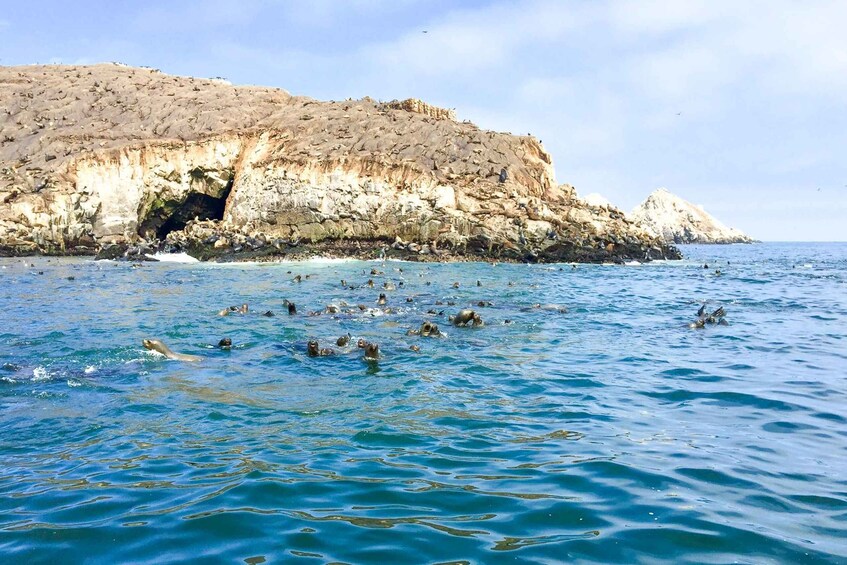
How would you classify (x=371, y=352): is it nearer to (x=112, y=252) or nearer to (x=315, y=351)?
(x=315, y=351)

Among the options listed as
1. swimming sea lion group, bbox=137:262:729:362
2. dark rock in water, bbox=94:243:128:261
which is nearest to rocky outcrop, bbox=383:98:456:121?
dark rock in water, bbox=94:243:128:261

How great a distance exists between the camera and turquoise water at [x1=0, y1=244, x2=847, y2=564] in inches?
199

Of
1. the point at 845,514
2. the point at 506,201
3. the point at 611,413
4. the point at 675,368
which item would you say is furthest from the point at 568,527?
the point at 506,201

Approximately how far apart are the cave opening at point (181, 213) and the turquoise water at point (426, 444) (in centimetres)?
3861

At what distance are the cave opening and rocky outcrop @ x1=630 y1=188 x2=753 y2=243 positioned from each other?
121842mm

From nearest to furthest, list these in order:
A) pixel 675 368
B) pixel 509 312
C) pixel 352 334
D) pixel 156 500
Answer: pixel 156 500, pixel 675 368, pixel 352 334, pixel 509 312

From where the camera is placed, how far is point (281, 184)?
1955 inches

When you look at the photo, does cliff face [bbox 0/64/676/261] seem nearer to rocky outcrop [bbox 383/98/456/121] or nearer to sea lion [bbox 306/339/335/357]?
rocky outcrop [bbox 383/98/456/121]

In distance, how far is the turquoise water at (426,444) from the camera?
5.07 m

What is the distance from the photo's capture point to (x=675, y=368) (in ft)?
38.9

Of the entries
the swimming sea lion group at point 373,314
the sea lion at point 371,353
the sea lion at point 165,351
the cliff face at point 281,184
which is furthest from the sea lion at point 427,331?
the cliff face at point 281,184

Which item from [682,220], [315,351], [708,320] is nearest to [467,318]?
[315,351]

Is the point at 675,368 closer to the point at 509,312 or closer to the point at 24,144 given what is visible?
the point at 509,312

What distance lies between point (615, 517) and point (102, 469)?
5464mm
